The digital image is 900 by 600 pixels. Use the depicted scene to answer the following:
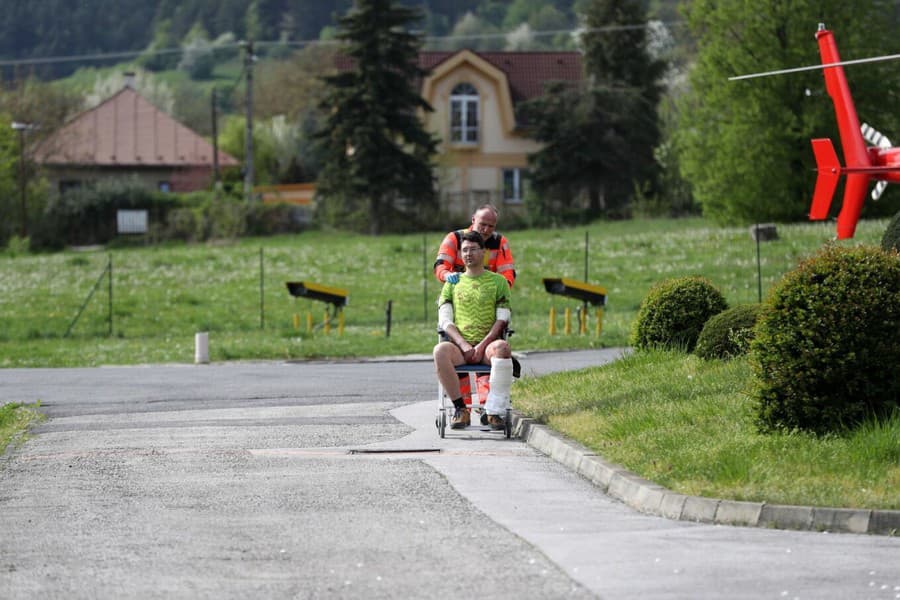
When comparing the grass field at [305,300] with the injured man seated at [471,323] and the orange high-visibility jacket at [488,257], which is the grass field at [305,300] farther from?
the injured man seated at [471,323]

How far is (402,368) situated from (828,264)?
1176 centimetres

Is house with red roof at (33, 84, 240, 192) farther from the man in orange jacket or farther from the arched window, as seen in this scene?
the man in orange jacket

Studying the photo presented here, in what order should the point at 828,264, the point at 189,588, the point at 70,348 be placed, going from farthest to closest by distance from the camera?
the point at 70,348
the point at 828,264
the point at 189,588

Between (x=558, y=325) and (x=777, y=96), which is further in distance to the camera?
(x=777, y=96)

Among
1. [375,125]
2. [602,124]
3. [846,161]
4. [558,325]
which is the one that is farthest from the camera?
[602,124]

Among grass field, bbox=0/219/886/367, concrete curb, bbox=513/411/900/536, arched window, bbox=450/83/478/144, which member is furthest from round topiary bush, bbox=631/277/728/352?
arched window, bbox=450/83/478/144

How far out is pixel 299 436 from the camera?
45.8 feet

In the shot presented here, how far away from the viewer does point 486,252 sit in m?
14.3

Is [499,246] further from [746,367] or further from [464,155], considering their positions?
[464,155]

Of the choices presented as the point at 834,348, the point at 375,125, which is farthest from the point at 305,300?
the point at 375,125

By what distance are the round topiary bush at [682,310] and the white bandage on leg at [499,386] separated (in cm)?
423

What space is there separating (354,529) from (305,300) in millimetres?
27470

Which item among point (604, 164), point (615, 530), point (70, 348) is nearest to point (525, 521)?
point (615, 530)

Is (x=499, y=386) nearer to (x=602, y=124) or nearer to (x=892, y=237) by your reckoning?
(x=892, y=237)
